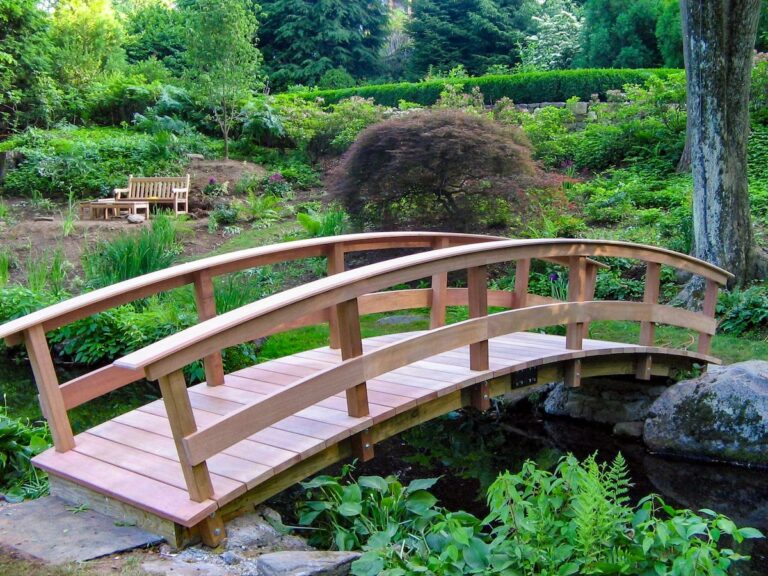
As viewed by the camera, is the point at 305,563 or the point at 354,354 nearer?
the point at 305,563

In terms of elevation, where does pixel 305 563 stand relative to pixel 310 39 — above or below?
below

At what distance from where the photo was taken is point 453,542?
3.20 meters

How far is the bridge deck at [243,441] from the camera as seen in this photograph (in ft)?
11.1

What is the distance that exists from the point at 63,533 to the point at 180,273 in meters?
1.48

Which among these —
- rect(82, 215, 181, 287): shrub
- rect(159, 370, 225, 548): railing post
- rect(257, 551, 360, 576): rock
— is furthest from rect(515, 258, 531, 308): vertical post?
rect(82, 215, 181, 287): shrub

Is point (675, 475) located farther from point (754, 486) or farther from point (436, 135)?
point (436, 135)

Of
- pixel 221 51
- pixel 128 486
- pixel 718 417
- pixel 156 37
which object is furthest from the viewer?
pixel 156 37

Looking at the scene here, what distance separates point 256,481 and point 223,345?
655 millimetres

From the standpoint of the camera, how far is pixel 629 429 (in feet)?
21.3

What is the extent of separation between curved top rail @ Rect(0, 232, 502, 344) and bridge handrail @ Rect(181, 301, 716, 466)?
3.35 feet

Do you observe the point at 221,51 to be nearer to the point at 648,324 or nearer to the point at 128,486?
the point at 648,324

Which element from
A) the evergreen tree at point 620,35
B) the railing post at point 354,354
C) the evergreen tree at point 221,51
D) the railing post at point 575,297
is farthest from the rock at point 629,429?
the evergreen tree at point 620,35

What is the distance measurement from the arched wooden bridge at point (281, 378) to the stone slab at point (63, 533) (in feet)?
0.24

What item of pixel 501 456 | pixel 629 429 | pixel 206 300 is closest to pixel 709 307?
pixel 629 429
